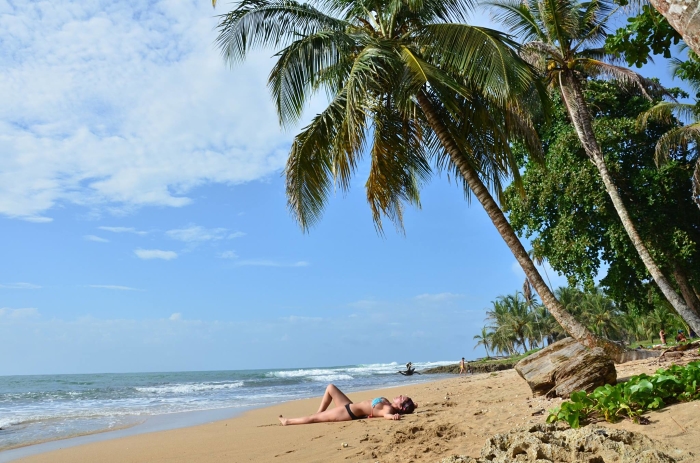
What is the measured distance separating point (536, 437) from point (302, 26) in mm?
8282

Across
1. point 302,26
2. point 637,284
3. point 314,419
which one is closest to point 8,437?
point 314,419

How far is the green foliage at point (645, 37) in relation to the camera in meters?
5.09

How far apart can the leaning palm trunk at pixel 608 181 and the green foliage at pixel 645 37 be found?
698 centimetres

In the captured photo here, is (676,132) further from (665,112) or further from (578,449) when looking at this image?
(578,449)

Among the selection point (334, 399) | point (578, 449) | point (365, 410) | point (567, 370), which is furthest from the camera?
point (334, 399)

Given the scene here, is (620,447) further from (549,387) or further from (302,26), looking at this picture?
(302,26)

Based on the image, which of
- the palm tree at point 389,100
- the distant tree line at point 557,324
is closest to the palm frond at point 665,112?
the palm tree at point 389,100

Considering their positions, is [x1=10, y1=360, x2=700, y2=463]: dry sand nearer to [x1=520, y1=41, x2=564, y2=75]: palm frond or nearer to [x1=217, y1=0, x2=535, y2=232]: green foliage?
[x1=217, y1=0, x2=535, y2=232]: green foliage

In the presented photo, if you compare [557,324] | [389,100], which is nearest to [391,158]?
[389,100]

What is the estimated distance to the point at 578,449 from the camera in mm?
3301

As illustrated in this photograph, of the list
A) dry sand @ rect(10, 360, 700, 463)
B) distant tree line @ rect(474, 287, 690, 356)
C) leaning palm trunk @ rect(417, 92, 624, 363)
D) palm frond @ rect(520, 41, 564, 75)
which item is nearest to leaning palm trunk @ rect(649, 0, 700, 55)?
dry sand @ rect(10, 360, 700, 463)

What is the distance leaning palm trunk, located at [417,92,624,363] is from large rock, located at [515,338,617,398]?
1.60m

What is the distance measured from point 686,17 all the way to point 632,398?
320 cm

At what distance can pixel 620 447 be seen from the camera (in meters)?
3.23
